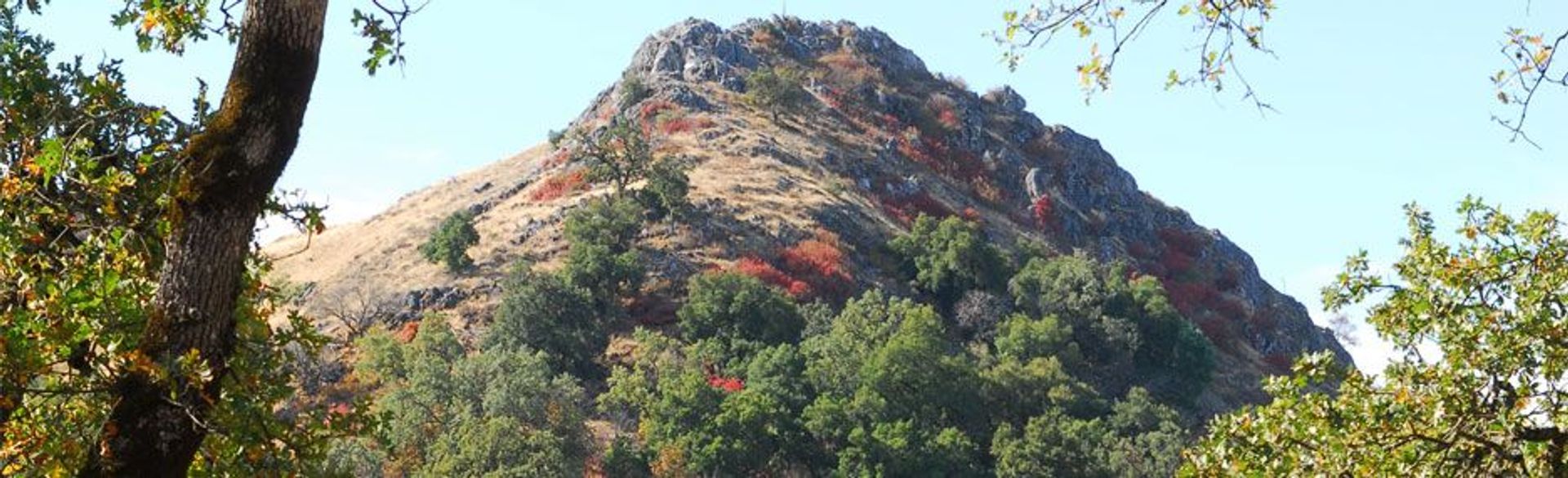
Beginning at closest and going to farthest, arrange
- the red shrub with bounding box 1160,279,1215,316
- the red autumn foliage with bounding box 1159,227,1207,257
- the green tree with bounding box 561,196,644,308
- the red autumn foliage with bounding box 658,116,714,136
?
the green tree with bounding box 561,196,644,308
the red shrub with bounding box 1160,279,1215,316
the red autumn foliage with bounding box 658,116,714,136
the red autumn foliage with bounding box 1159,227,1207,257

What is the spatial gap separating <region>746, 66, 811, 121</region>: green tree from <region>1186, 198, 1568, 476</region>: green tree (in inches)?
3922

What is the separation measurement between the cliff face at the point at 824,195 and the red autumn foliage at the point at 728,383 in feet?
33.9

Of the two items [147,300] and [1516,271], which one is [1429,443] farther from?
[147,300]

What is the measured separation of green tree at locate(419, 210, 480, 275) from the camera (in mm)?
76625

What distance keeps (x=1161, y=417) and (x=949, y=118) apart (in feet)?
189

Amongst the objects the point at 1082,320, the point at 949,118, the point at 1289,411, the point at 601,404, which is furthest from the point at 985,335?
the point at 1289,411

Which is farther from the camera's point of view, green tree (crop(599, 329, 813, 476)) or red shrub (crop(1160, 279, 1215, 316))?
red shrub (crop(1160, 279, 1215, 316))

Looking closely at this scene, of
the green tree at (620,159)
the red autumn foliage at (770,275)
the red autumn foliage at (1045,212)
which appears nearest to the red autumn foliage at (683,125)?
the green tree at (620,159)

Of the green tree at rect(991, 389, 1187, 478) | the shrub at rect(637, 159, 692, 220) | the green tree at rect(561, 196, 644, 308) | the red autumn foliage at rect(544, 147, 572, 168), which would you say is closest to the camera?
the green tree at rect(991, 389, 1187, 478)

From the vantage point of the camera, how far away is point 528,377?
184 feet

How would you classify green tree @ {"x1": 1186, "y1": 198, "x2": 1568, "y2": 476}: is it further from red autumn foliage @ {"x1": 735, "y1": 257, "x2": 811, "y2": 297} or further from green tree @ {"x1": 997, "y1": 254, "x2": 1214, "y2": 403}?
green tree @ {"x1": 997, "y1": 254, "x2": 1214, "y2": 403}

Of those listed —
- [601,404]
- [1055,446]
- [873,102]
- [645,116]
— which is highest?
[873,102]

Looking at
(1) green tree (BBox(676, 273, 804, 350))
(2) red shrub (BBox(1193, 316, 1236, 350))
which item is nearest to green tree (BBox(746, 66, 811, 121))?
(2) red shrub (BBox(1193, 316, 1236, 350))

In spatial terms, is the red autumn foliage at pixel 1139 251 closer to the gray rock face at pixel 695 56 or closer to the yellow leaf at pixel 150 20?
the gray rock face at pixel 695 56
